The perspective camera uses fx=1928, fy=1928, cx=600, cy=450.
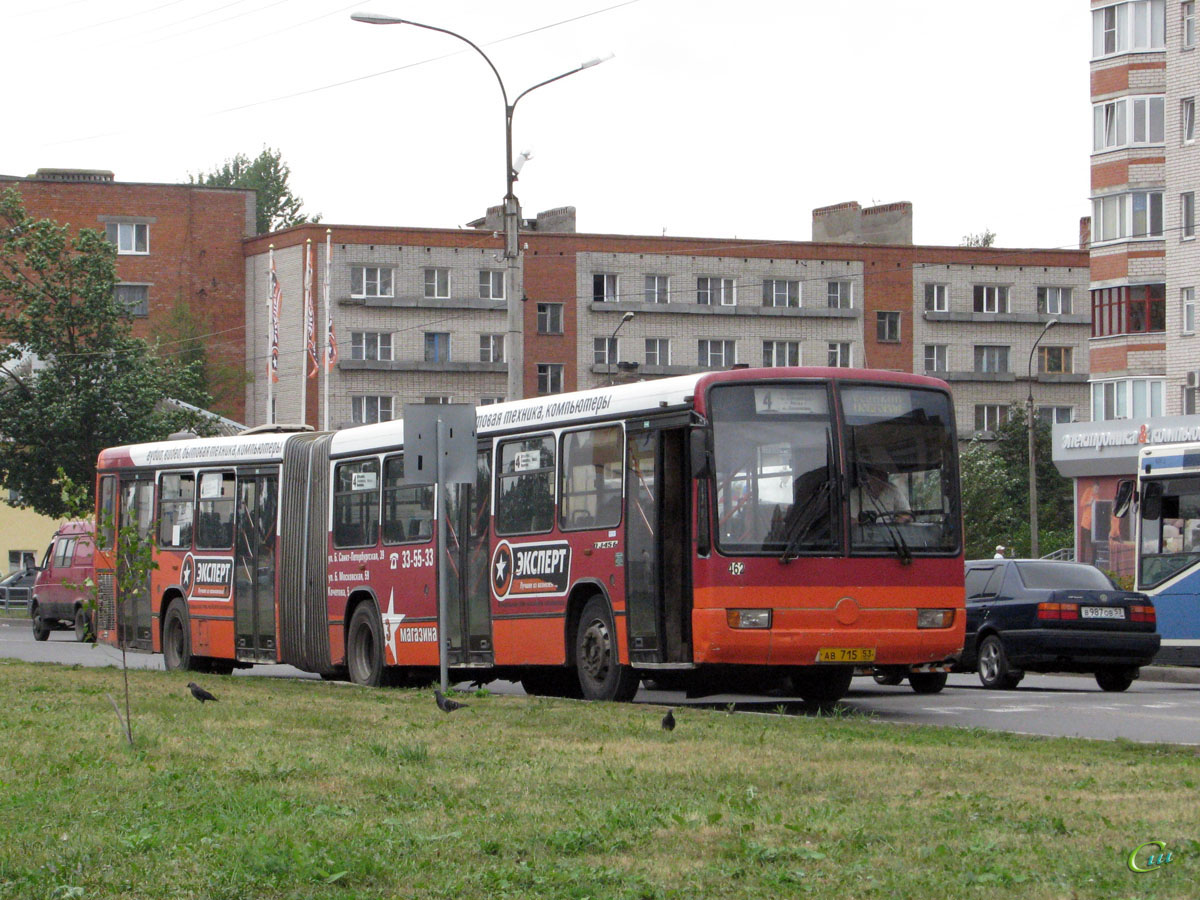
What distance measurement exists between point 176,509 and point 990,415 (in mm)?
61358

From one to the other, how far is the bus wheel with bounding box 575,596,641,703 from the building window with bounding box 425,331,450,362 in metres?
60.2

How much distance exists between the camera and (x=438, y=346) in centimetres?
7825

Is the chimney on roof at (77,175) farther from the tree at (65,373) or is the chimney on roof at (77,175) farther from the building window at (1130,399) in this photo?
the building window at (1130,399)

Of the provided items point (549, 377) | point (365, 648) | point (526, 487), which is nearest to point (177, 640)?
point (365, 648)

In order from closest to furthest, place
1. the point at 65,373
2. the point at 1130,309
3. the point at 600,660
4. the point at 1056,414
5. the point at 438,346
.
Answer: the point at 600,660 < the point at 65,373 < the point at 1130,309 < the point at 438,346 < the point at 1056,414

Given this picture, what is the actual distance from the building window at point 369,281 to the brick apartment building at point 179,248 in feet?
25.4

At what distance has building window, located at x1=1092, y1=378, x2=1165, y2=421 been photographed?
56781 mm

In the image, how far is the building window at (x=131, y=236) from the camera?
8131 centimetres

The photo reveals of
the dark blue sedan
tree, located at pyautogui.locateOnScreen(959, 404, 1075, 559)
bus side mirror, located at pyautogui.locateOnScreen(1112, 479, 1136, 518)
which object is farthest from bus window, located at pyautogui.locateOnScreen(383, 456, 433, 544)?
tree, located at pyautogui.locateOnScreen(959, 404, 1075, 559)

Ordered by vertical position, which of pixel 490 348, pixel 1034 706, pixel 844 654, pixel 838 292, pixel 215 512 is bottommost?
pixel 1034 706

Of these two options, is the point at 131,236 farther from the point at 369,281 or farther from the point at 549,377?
the point at 549,377

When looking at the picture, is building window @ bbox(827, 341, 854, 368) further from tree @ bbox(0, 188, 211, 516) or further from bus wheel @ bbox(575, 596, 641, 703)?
bus wheel @ bbox(575, 596, 641, 703)

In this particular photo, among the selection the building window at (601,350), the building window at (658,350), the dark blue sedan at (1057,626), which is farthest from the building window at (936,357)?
the dark blue sedan at (1057,626)

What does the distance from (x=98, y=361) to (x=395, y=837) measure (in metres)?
49.9
